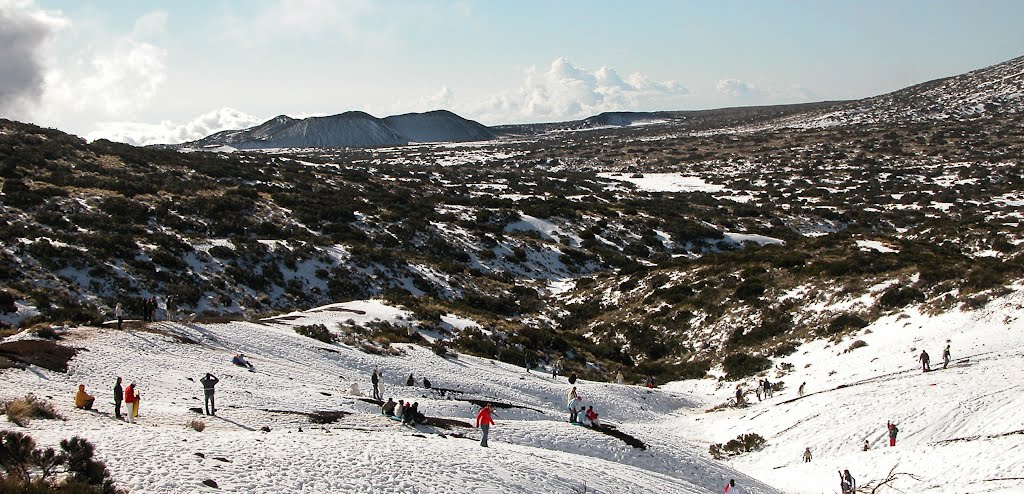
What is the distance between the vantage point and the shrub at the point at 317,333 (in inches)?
1273

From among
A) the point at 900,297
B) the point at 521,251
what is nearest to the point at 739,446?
the point at 900,297

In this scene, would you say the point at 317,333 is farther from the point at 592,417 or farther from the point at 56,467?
the point at 56,467

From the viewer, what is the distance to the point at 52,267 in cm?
3528

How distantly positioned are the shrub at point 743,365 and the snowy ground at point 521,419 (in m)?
0.81

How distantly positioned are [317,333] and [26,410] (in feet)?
58.8

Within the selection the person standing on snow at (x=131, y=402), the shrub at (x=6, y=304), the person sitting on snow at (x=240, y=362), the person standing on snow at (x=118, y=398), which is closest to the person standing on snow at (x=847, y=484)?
the person standing on snow at (x=131, y=402)

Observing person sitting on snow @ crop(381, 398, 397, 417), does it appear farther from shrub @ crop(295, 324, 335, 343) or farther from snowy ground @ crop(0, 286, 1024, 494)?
shrub @ crop(295, 324, 335, 343)

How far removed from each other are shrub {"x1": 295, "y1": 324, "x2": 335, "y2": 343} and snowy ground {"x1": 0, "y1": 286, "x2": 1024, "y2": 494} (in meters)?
0.66

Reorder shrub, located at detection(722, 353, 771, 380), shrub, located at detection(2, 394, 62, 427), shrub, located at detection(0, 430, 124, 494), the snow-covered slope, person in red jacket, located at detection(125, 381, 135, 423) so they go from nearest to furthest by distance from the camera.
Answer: shrub, located at detection(0, 430, 124, 494)
shrub, located at detection(2, 394, 62, 427)
person in red jacket, located at detection(125, 381, 135, 423)
shrub, located at detection(722, 353, 771, 380)
the snow-covered slope

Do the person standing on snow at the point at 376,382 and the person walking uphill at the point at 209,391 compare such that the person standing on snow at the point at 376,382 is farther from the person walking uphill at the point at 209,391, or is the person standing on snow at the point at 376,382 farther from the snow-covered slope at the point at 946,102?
the snow-covered slope at the point at 946,102

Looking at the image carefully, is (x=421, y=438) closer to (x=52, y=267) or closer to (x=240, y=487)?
(x=240, y=487)

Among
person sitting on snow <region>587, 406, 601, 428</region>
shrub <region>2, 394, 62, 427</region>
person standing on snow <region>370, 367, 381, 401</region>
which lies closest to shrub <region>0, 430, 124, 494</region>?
Answer: shrub <region>2, 394, 62, 427</region>

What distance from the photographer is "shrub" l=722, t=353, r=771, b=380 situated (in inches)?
1380

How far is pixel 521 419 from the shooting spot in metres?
25.5
